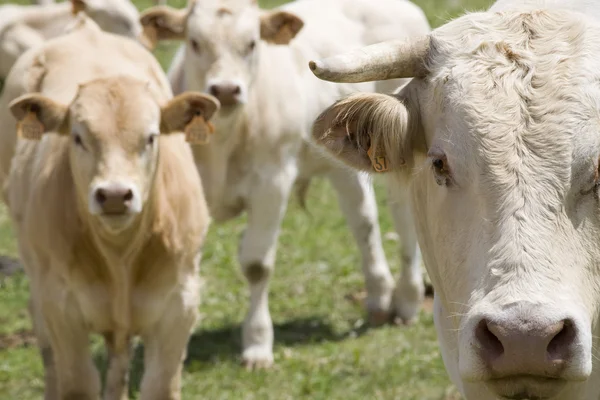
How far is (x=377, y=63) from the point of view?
14.4 ft

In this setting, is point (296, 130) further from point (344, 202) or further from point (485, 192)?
point (485, 192)

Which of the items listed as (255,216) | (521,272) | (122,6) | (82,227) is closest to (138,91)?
(82,227)

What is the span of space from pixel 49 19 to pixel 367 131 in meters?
8.28

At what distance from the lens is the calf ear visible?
241 inches

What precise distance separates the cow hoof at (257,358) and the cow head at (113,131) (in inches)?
83.3

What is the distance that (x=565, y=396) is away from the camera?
4.34m

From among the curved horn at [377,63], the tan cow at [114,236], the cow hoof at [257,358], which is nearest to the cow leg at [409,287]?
the cow hoof at [257,358]

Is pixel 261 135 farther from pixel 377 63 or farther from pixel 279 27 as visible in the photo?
pixel 377 63

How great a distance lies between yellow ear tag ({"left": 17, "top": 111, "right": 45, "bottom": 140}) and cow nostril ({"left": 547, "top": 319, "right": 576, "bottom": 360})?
330cm

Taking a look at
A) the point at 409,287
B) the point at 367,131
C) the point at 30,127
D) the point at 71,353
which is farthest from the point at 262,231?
the point at 367,131

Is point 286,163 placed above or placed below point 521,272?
below

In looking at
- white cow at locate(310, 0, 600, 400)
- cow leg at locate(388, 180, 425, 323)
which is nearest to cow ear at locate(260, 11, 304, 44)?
cow leg at locate(388, 180, 425, 323)

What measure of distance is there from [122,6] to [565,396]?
705cm

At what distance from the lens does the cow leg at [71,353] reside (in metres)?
5.93
